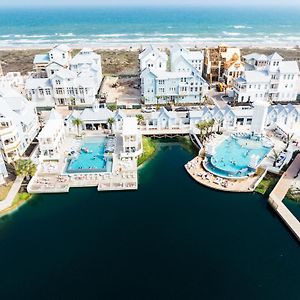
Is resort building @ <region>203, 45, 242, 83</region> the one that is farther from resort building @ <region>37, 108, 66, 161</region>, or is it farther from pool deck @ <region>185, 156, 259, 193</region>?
resort building @ <region>37, 108, 66, 161</region>

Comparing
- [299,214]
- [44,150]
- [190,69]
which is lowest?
[299,214]

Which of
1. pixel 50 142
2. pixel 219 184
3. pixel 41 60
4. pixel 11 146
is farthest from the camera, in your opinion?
pixel 41 60

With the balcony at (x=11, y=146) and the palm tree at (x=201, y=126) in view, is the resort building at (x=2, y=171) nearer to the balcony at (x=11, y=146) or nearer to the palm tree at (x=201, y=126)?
the balcony at (x=11, y=146)

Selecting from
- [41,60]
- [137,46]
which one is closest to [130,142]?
[41,60]

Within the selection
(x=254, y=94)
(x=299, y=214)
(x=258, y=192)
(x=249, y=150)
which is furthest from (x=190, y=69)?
(x=299, y=214)

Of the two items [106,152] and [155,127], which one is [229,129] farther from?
[106,152]

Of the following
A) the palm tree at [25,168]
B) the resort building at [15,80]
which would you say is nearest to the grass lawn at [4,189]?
the palm tree at [25,168]

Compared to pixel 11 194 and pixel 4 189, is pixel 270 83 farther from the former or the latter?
pixel 4 189
